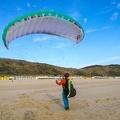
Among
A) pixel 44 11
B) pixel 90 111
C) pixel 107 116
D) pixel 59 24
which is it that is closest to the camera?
pixel 107 116

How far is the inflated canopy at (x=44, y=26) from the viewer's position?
1429 cm

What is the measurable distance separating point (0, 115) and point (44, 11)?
A: 6.73 meters

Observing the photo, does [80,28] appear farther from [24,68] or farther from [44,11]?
[24,68]

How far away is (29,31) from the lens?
16.4 m

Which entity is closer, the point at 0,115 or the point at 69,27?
the point at 0,115

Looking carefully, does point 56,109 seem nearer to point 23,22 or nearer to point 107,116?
point 107,116

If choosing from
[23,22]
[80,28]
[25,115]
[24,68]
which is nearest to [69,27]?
[80,28]

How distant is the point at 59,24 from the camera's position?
51.3 feet

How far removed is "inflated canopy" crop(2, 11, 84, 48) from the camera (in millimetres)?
14289

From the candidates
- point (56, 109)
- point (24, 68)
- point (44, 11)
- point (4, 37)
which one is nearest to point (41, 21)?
point (44, 11)

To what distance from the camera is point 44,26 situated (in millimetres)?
16078

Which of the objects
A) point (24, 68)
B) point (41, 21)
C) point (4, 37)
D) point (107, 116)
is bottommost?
point (107, 116)

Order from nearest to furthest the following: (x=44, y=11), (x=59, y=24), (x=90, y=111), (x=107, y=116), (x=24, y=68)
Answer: (x=107, y=116) < (x=90, y=111) < (x=44, y=11) < (x=59, y=24) < (x=24, y=68)

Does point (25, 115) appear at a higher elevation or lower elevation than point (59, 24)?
lower
